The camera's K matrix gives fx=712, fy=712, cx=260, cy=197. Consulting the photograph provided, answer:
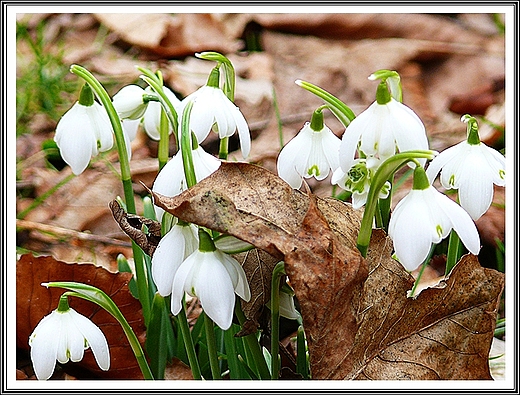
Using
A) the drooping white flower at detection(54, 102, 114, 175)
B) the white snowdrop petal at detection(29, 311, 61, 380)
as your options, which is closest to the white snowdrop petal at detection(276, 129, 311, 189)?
the drooping white flower at detection(54, 102, 114, 175)

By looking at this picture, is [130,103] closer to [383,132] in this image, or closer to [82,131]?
[82,131]

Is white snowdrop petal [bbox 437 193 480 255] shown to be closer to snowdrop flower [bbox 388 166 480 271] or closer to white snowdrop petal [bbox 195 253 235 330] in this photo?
snowdrop flower [bbox 388 166 480 271]

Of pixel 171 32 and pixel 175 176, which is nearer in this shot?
pixel 175 176

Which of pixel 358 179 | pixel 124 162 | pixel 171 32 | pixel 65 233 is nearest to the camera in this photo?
pixel 358 179

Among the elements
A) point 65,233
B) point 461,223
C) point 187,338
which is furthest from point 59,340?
point 65,233

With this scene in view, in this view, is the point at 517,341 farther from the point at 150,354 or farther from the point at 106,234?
the point at 106,234

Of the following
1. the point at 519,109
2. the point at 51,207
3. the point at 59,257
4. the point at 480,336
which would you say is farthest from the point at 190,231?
the point at 51,207

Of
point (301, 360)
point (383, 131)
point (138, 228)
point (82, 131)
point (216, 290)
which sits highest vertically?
point (82, 131)
